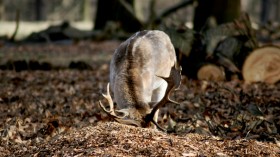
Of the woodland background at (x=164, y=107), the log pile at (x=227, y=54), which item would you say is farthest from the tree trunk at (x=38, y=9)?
the log pile at (x=227, y=54)

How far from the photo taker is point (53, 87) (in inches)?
470

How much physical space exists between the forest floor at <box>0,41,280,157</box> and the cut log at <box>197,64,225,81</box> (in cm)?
33

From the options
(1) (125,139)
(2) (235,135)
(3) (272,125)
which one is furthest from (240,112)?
(1) (125,139)

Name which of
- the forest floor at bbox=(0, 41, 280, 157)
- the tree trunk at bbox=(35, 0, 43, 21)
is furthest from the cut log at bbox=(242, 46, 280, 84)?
the tree trunk at bbox=(35, 0, 43, 21)

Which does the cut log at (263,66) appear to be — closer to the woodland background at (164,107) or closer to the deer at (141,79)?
the woodland background at (164,107)

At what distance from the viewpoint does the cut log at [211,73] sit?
40.6 feet

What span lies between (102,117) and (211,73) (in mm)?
4307

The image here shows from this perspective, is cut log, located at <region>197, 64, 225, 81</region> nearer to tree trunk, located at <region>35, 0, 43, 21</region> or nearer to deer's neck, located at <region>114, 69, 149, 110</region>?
deer's neck, located at <region>114, 69, 149, 110</region>

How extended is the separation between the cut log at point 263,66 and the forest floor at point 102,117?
0.30 metres

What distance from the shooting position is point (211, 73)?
12.4 meters

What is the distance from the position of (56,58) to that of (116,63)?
317 inches

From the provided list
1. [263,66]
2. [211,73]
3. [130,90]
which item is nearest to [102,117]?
[130,90]

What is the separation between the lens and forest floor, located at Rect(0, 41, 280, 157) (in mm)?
5934

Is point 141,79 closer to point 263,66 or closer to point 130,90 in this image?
point 130,90
